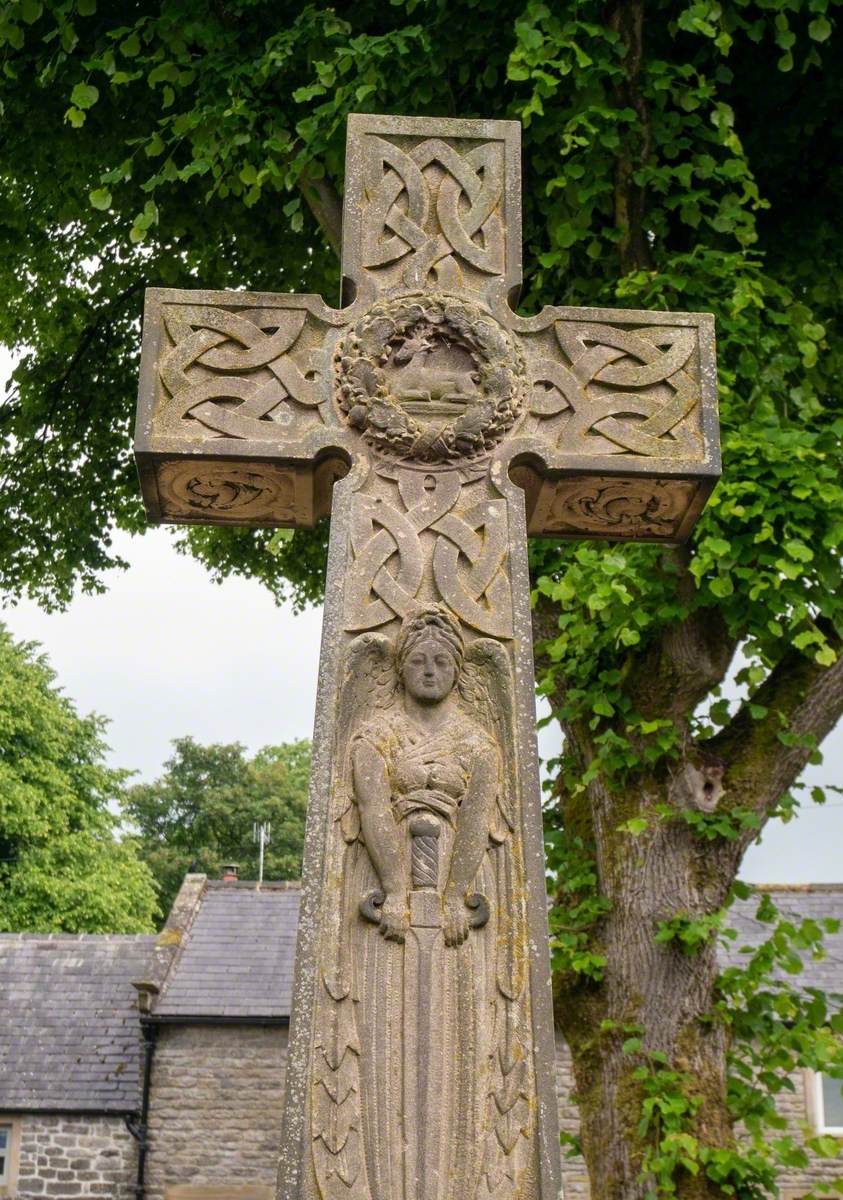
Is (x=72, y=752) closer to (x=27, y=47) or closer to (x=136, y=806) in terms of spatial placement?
(x=136, y=806)

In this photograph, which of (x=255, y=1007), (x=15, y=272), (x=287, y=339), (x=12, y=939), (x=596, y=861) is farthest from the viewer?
(x=12, y=939)

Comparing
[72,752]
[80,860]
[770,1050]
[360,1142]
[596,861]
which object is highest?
[72,752]

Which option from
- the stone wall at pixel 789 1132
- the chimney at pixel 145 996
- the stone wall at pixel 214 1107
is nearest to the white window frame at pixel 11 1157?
the stone wall at pixel 214 1107

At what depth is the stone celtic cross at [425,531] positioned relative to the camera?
3641 millimetres

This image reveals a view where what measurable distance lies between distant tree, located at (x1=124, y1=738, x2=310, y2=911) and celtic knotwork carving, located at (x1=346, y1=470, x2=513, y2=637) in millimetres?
42016

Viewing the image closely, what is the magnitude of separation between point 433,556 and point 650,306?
13.9 ft

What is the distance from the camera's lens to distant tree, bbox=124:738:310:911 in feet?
153

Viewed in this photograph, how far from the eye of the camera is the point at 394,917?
3.77 meters

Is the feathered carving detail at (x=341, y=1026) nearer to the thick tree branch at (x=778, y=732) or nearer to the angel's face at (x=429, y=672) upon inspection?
the angel's face at (x=429, y=672)

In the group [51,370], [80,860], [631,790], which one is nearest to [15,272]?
[51,370]

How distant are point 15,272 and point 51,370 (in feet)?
2.92

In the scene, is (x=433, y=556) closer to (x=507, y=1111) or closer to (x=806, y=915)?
(x=507, y=1111)

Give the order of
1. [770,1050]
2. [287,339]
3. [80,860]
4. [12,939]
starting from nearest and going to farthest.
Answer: [287,339]
[770,1050]
[12,939]
[80,860]

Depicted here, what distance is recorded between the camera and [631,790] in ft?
26.1
